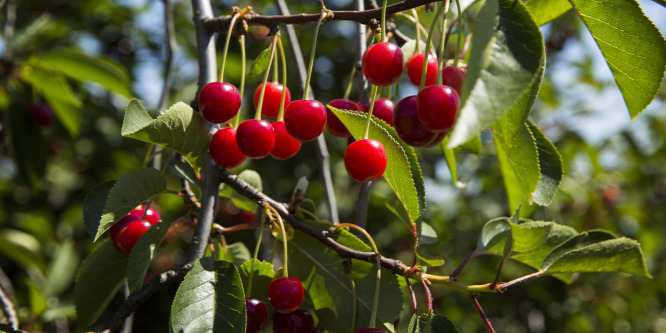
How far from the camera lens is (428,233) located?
143 cm

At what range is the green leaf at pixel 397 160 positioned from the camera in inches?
42.6

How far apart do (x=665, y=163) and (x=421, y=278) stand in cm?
448

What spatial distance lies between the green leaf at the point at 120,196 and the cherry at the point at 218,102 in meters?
0.19

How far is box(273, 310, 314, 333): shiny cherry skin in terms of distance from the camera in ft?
3.75

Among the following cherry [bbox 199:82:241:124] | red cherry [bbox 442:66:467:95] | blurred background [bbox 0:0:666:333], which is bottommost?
blurred background [bbox 0:0:666:333]

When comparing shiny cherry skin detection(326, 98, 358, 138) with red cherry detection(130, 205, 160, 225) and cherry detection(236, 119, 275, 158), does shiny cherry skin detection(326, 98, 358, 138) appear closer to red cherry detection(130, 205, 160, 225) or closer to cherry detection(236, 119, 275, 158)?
cherry detection(236, 119, 275, 158)

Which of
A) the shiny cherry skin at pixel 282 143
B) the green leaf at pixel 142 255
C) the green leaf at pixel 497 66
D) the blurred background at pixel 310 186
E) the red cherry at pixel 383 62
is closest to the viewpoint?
the green leaf at pixel 497 66

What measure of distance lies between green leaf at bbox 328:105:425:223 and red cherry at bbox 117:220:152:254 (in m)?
0.54

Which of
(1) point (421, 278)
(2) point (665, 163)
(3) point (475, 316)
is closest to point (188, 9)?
(3) point (475, 316)

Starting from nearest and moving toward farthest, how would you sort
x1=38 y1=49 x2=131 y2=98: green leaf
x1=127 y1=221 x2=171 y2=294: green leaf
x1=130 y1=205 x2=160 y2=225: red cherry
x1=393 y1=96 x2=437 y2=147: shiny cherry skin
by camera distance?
x1=393 y1=96 x2=437 y2=147: shiny cherry skin < x1=127 y1=221 x2=171 y2=294: green leaf < x1=130 y1=205 x2=160 y2=225: red cherry < x1=38 y1=49 x2=131 y2=98: green leaf

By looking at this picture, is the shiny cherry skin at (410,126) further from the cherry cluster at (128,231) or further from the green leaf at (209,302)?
the cherry cluster at (128,231)

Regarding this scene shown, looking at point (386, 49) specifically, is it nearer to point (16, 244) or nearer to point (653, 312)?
point (16, 244)

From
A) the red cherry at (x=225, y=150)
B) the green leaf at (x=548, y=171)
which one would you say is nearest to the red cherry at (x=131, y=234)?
the red cherry at (x=225, y=150)

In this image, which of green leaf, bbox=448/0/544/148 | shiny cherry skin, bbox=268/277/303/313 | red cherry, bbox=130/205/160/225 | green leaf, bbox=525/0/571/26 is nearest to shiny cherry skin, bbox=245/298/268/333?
shiny cherry skin, bbox=268/277/303/313
